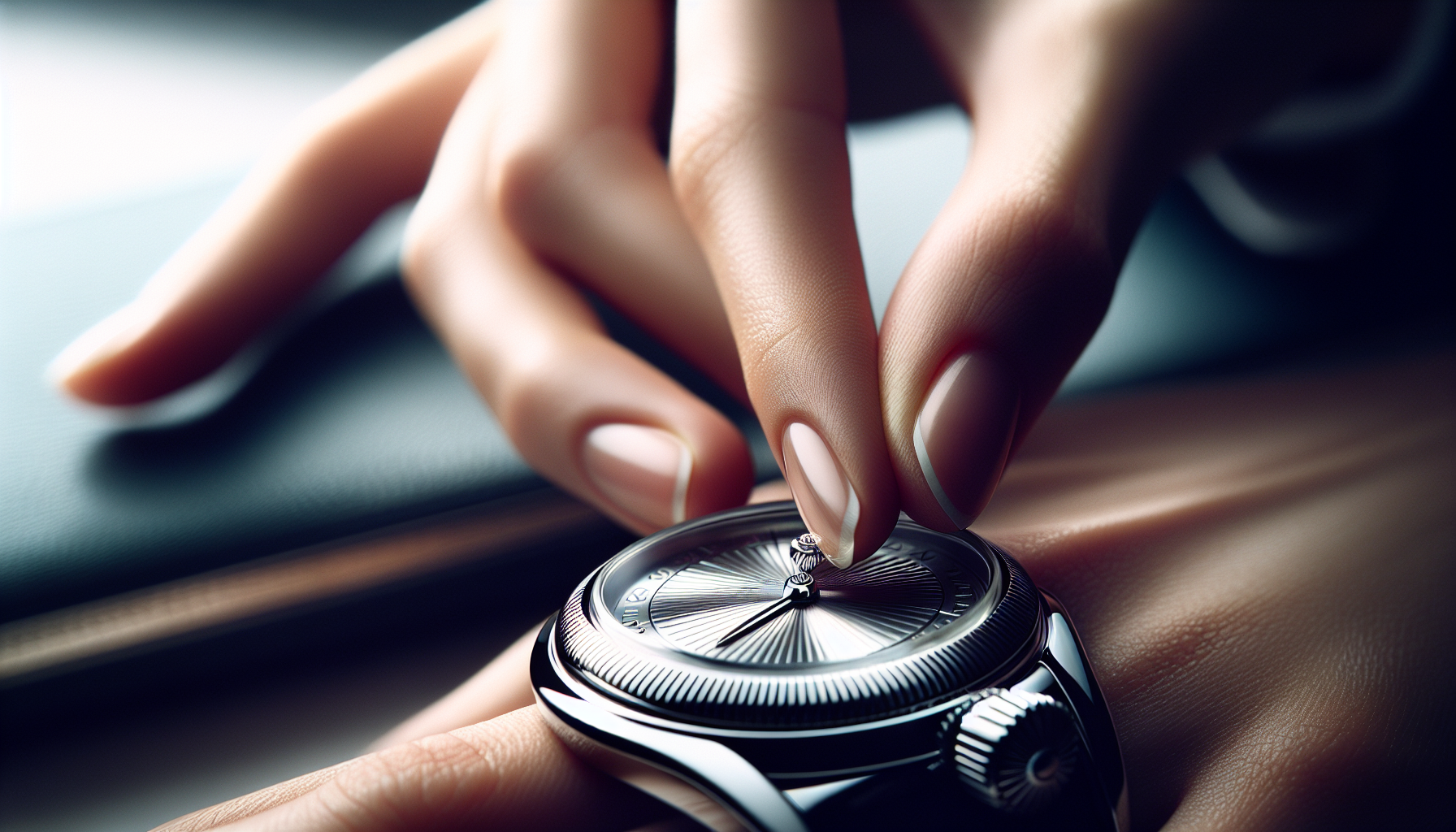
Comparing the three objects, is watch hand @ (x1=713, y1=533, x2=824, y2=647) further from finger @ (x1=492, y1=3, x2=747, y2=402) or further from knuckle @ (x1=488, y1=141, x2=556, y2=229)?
knuckle @ (x1=488, y1=141, x2=556, y2=229)

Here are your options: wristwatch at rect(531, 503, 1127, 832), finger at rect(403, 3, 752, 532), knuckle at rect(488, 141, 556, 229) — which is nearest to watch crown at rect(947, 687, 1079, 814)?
wristwatch at rect(531, 503, 1127, 832)

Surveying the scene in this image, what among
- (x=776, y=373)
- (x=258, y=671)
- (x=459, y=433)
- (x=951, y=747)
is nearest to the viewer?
(x=951, y=747)

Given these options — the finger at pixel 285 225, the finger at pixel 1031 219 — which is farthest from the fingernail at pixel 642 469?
the finger at pixel 285 225

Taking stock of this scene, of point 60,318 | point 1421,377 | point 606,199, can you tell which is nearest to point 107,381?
point 60,318

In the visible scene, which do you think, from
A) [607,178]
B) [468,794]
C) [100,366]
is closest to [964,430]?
[468,794]

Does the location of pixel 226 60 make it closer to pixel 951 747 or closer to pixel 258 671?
pixel 258 671

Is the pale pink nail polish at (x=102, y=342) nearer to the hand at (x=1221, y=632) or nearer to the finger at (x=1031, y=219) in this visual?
the hand at (x=1221, y=632)
